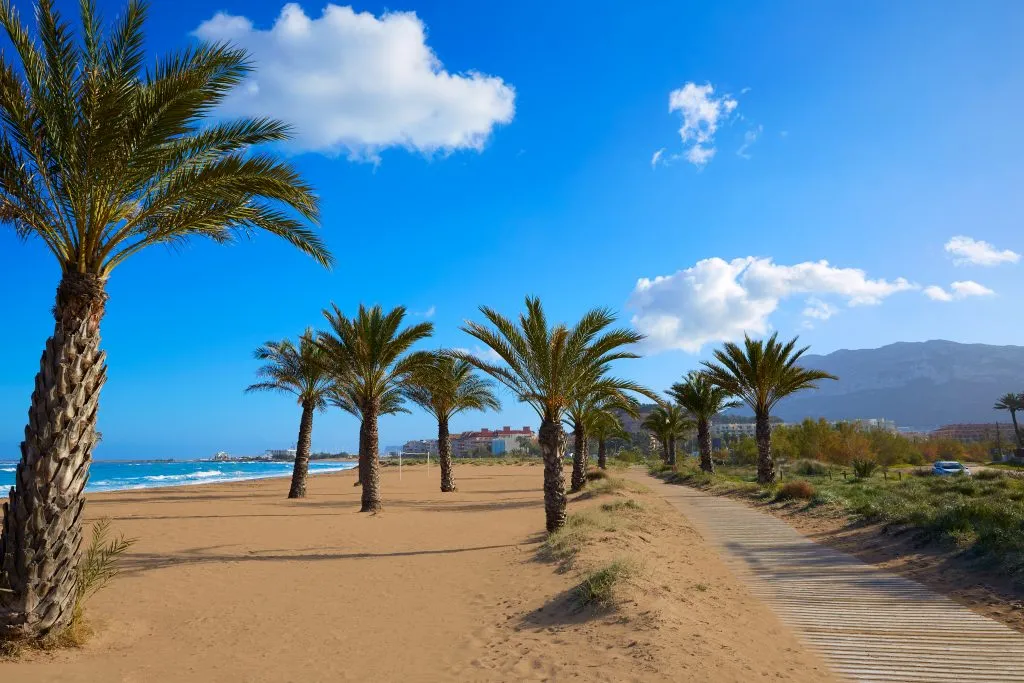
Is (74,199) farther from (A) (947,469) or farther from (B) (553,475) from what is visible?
(A) (947,469)

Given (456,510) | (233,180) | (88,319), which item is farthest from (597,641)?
(456,510)

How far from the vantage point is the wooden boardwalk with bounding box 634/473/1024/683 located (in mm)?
4883

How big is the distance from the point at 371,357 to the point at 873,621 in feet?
49.5

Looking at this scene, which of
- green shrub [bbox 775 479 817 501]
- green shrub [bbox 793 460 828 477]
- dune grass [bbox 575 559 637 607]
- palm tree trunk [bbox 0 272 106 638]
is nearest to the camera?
palm tree trunk [bbox 0 272 106 638]

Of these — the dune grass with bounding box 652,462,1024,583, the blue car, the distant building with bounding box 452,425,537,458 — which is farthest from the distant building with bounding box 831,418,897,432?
the distant building with bounding box 452,425,537,458

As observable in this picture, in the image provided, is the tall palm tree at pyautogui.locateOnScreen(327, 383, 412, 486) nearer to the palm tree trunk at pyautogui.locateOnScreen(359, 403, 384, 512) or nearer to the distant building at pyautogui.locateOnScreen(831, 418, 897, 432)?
the palm tree trunk at pyautogui.locateOnScreen(359, 403, 384, 512)

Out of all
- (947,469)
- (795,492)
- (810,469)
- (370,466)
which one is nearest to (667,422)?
(810,469)

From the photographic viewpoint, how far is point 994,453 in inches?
2015

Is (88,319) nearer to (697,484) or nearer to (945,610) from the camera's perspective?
(945,610)

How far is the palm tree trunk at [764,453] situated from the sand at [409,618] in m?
13.6

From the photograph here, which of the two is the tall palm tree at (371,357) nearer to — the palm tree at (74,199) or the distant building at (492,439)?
the palm tree at (74,199)

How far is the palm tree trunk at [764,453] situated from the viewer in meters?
23.9

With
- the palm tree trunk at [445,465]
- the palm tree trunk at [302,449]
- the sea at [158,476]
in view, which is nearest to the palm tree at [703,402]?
the palm tree trunk at [445,465]

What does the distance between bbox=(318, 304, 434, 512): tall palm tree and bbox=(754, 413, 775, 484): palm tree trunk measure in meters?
15.8
